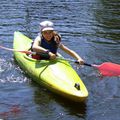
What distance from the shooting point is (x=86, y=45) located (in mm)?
13633

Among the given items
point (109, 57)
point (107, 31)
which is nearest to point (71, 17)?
point (107, 31)

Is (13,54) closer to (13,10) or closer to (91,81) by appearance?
(91,81)

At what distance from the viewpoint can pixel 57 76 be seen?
929 cm

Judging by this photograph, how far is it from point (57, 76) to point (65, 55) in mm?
3248

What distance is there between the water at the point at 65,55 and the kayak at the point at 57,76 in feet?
0.67

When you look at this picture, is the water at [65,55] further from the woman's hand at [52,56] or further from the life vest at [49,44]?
the life vest at [49,44]

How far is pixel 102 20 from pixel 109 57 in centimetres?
610

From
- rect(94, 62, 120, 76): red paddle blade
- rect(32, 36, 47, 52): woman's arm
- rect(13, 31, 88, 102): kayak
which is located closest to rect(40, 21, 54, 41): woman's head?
rect(32, 36, 47, 52): woman's arm

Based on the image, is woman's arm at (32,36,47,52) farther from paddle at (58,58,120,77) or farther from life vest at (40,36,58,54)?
paddle at (58,58,120,77)

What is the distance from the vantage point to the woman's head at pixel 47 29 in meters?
9.64

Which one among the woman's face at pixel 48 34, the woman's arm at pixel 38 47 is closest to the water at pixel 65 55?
the woman's arm at pixel 38 47

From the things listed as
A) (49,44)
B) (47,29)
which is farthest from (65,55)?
(47,29)

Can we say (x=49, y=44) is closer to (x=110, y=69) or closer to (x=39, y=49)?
(x=39, y=49)

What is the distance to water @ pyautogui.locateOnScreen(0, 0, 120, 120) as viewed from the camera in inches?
330
